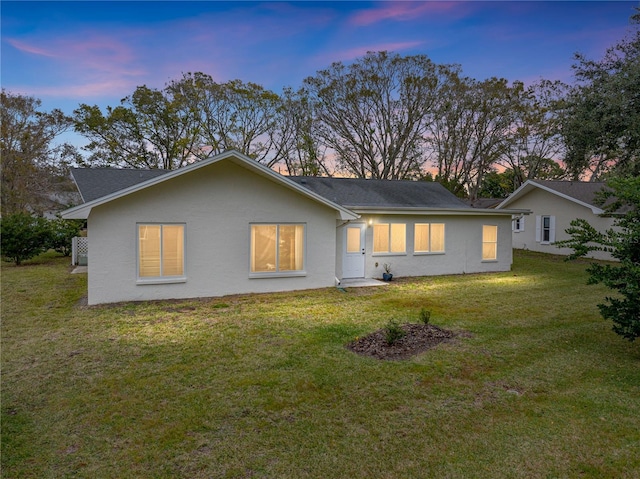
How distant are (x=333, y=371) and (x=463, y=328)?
10.3ft

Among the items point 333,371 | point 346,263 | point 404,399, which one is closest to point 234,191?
point 346,263

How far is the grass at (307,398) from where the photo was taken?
3.07 meters

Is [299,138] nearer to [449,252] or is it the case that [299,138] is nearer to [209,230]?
[449,252]

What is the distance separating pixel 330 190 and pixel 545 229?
46.0 ft

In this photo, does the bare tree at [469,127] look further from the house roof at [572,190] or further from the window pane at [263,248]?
the window pane at [263,248]

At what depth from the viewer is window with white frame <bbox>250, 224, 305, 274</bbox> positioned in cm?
1013

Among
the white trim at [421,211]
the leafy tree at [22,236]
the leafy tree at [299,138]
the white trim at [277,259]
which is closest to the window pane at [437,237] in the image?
the white trim at [421,211]

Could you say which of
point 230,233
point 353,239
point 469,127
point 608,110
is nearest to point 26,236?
point 230,233

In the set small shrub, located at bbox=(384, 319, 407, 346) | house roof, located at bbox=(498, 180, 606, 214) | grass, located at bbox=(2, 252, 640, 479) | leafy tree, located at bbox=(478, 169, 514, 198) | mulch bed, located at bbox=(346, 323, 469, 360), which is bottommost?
grass, located at bbox=(2, 252, 640, 479)

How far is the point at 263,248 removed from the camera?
402 inches

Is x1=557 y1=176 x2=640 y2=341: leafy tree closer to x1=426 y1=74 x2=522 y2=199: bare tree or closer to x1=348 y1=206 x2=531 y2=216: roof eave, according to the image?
x1=348 y1=206 x2=531 y2=216: roof eave

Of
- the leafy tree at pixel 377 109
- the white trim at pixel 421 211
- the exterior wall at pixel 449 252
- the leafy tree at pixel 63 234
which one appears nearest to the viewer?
the white trim at pixel 421 211

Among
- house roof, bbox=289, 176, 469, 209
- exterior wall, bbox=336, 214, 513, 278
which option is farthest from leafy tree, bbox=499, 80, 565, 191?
house roof, bbox=289, 176, 469, 209

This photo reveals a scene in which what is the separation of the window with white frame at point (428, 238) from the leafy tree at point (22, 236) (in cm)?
1518
